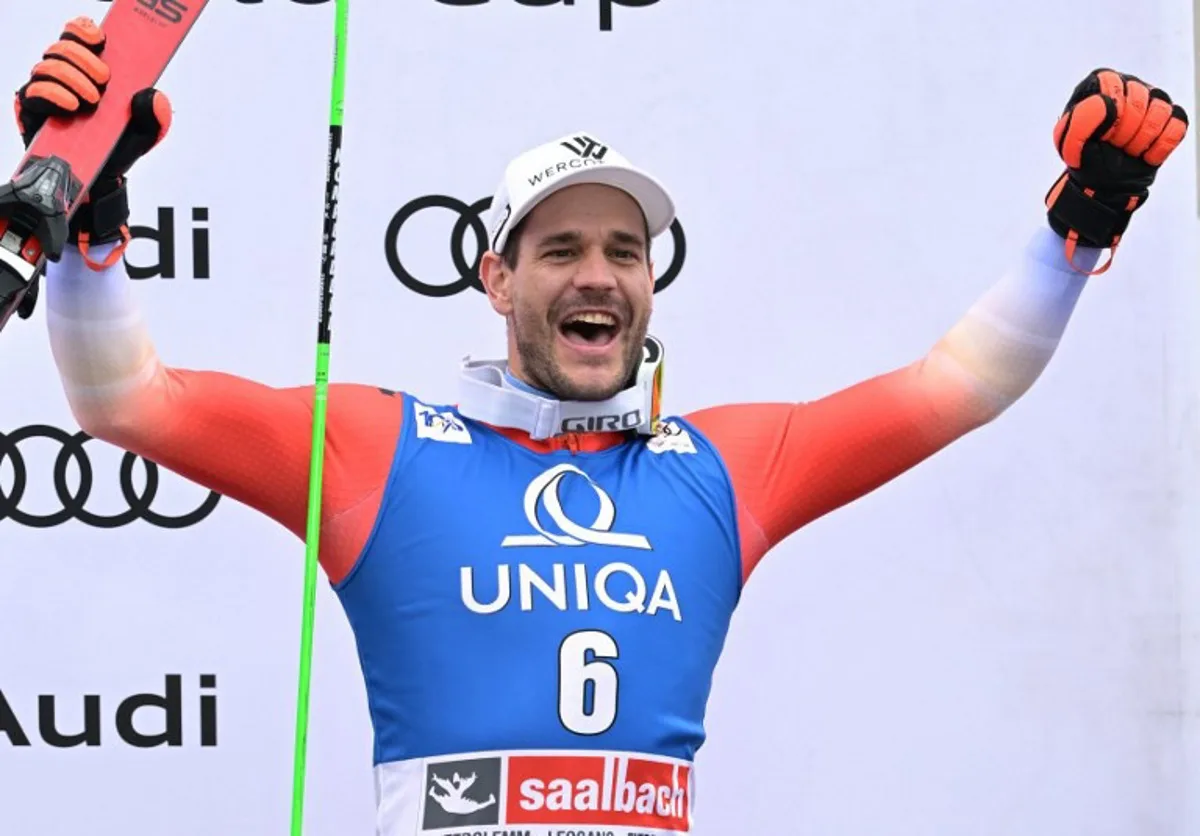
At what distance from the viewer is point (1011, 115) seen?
9.37ft

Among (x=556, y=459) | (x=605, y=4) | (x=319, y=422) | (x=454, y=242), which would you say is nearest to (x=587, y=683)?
(x=556, y=459)

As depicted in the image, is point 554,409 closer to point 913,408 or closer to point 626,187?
point 626,187

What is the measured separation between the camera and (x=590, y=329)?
7.23 ft

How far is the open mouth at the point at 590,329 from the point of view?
2.12 metres

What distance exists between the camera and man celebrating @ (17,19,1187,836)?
1968 mm

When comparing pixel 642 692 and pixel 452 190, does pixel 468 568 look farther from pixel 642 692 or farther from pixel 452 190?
pixel 452 190

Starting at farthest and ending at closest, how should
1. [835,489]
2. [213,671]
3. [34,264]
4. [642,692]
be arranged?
[213,671], [835,489], [642,692], [34,264]

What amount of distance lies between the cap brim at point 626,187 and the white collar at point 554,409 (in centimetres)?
18

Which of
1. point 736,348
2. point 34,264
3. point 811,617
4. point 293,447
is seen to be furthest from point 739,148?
point 34,264

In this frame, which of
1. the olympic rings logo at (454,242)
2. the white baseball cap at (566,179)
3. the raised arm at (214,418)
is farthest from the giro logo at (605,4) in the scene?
the raised arm at (214,418)

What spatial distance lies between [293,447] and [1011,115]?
1.34 m

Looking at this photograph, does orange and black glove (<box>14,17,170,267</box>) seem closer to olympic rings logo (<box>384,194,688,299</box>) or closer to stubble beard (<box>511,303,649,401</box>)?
stubble beard (<box>511,303,649,401</box>)

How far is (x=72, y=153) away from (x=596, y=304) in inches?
23.7

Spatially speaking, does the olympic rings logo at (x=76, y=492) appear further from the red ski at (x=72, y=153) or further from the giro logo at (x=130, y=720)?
the red ski at (x=72, y=153)
